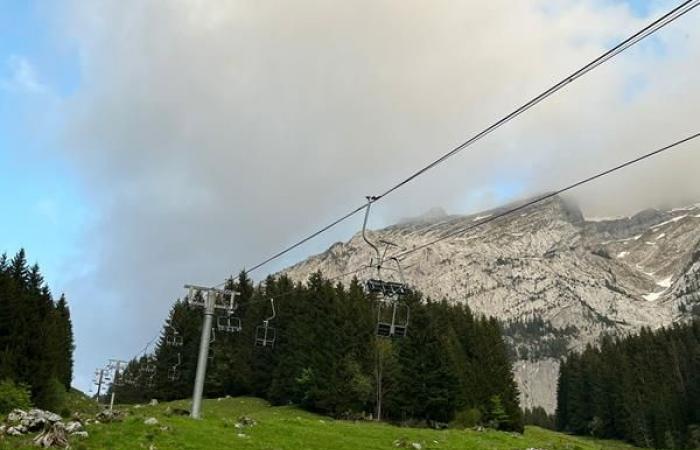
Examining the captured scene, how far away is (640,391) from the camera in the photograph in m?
134

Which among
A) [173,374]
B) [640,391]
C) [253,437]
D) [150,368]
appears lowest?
[253,437]

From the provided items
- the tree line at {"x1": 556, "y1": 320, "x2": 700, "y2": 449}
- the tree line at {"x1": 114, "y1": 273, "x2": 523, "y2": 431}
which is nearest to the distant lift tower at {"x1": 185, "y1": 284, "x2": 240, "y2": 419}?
the tree line at {"x1": 114, "y1": 273, "x2": 523, "y2": 431}

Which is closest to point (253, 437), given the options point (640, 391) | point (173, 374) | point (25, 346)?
point (25, 346)

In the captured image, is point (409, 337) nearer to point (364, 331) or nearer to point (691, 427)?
point (364, 331)

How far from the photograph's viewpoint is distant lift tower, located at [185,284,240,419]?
144 feet

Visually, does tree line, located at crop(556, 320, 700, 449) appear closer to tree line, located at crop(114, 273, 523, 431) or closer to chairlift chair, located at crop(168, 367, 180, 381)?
tree line, located at crop(114, 273, 523, 431)

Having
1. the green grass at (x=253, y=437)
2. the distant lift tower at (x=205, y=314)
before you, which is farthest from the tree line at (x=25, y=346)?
the green grass at (x=253, y=437)

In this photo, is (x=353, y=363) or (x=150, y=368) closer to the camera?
(x=353, y=363)

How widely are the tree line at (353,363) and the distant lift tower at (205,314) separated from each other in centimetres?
3449

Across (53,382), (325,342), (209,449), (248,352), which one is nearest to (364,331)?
(325,342)

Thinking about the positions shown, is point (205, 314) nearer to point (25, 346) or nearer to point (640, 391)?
point (25, 346)

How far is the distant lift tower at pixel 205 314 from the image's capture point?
43.8m

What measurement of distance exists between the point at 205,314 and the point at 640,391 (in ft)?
389

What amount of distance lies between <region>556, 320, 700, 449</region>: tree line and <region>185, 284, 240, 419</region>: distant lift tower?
10081 centimetres
